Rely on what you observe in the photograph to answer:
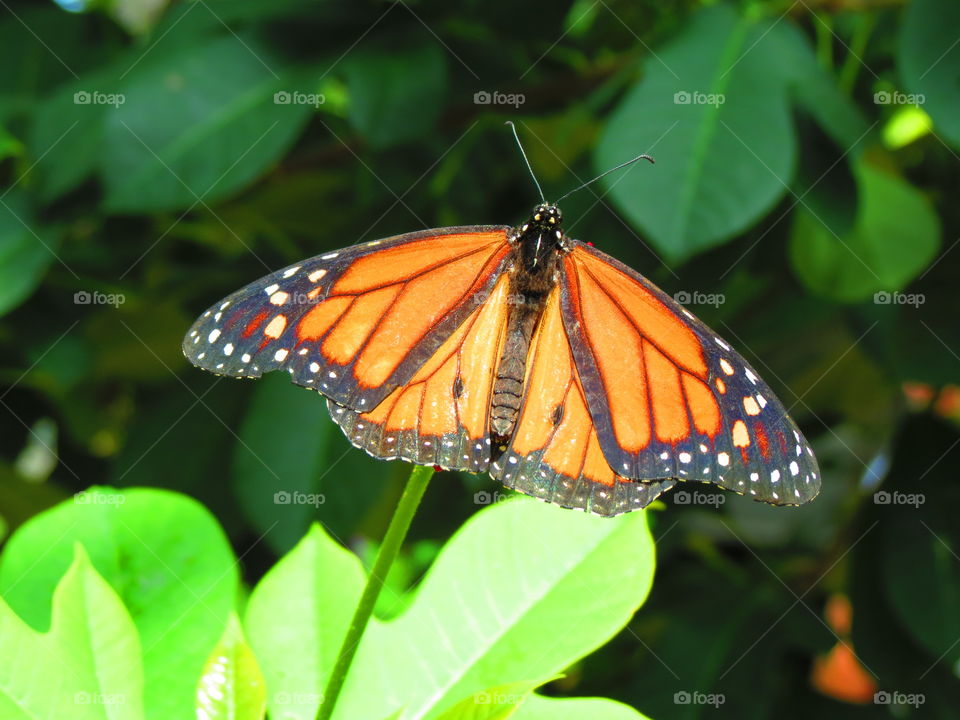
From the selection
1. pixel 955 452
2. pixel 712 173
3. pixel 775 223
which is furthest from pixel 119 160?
pixel 955 452

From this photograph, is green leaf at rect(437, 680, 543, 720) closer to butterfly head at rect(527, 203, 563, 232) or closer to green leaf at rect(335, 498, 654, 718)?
green leaf at rect(335, 498, 654, 718)

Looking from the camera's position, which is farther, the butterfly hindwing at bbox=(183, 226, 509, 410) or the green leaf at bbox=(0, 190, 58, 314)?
the green leaf at bbox=(0, 190, 58, 314)

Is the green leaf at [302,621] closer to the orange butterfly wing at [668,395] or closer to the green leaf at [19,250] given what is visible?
the orange butterfly wing at [668,395]

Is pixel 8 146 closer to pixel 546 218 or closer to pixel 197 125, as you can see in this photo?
pixel 197 125

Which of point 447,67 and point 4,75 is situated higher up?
point 4,75

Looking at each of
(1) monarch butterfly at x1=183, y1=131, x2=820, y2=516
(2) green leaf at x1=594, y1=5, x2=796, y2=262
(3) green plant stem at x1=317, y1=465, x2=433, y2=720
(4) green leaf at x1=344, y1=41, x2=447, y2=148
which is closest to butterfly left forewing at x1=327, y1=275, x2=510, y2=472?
(1) monarch butterfly at x1=183, y1=131, x2=820, y2=516

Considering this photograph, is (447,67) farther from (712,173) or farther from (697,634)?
(697,634)

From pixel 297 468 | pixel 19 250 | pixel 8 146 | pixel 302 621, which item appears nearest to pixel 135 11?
pixel 8 146
